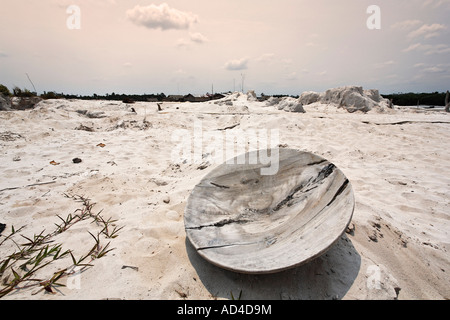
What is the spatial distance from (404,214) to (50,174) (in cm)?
466

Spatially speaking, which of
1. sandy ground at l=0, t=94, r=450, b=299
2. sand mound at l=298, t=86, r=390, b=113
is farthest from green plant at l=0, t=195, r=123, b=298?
sand mound at l=298, t=86, r=390, b=113

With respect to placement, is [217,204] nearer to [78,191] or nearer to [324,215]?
[324,215]

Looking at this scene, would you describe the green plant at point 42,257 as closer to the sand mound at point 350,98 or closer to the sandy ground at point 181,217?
the sandy ground at point 181,217

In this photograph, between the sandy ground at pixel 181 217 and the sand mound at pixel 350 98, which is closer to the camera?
the sandy ground at pixel 181 217

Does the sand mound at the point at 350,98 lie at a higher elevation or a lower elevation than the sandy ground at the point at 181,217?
higher

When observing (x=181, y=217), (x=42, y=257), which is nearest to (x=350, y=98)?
(x=181, y=217)

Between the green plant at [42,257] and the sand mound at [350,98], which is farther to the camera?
the sand mound at [350,98]

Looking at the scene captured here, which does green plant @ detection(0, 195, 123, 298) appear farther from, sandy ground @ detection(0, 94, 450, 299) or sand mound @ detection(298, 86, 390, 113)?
sand mound @ detection(298, 86, 390, 113)

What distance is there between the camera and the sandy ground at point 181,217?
1.22 meters

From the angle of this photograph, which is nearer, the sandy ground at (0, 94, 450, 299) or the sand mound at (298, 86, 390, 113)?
the sandy ground at (0, 94, 450, 299)

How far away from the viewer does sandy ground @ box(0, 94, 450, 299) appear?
1.22 meters

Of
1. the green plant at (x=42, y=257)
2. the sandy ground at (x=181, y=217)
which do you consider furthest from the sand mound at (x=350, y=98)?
the green plant at (x=42, y=257)

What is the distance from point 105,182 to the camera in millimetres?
2771
